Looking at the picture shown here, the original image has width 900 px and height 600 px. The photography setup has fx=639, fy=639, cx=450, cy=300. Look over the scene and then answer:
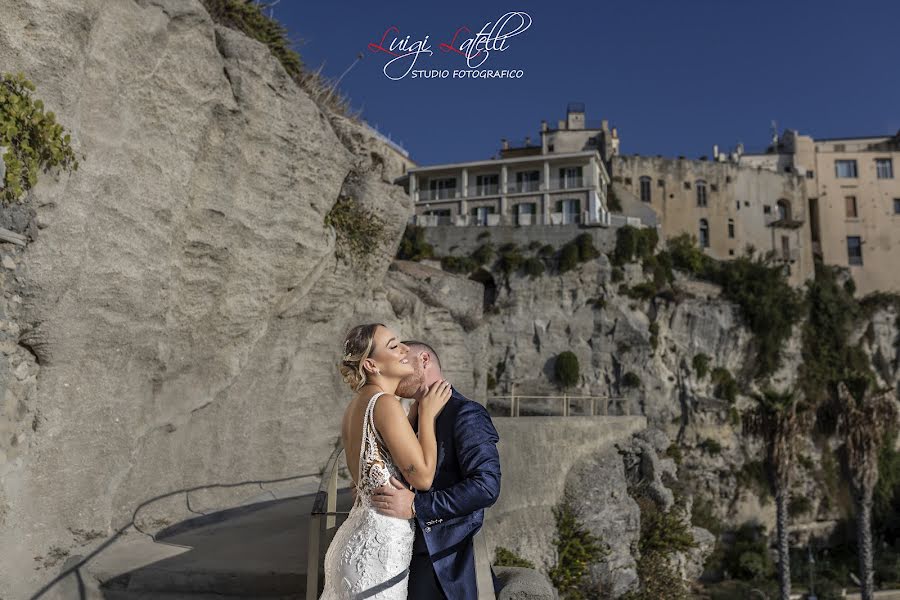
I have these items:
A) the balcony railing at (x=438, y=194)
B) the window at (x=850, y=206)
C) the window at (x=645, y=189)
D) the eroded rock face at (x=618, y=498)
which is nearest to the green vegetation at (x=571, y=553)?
the eroded rock face at (x=618, y=498)

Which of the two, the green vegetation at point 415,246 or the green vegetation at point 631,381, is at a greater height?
the green vegetation at point 415,246

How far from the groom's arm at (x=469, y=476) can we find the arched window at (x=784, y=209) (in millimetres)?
46935

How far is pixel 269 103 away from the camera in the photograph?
758cm

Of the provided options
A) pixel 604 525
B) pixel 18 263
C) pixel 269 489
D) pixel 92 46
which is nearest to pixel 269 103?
Result: pixel 92 46

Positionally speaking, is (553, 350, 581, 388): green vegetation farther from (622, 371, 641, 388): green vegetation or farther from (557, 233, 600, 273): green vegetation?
(557, 233, 600, 273): green vegetation

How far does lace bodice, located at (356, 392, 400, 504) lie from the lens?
2.89 meters

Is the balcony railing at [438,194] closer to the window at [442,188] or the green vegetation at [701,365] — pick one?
the window at [442,188]

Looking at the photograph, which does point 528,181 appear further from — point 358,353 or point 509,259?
point 358,353

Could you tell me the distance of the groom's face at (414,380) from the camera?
3.11 meters

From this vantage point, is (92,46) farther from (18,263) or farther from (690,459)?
(690,459)

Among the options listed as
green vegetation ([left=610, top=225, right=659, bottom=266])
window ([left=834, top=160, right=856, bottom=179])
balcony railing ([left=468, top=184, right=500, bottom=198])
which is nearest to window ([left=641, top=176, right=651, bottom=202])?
green vegetation ([left=610, top=225, right=659, bottom=266])

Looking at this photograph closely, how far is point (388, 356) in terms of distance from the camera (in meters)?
3.03

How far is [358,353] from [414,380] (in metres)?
0.31

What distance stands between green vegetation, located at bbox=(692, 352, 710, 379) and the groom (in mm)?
33321
